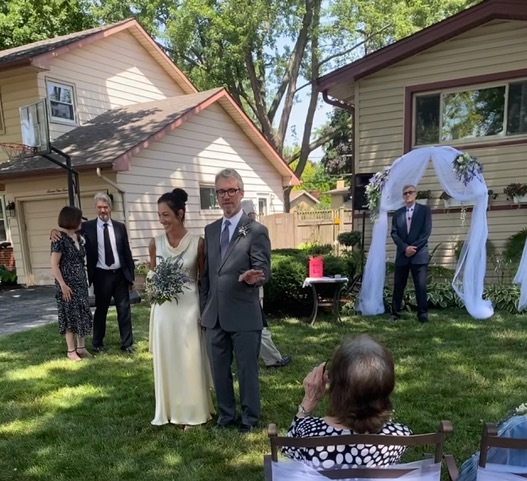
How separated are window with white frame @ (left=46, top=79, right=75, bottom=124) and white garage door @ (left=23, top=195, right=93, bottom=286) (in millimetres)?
2147

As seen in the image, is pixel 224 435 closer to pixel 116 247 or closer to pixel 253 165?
pixel 116 247

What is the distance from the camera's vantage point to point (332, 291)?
6832 mm

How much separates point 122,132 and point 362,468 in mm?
10416

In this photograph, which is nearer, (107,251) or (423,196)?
(107,251)

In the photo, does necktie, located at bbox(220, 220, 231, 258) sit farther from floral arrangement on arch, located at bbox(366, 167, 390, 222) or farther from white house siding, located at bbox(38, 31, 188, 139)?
white house siding, located at bbox(38, 31, 188, 139)

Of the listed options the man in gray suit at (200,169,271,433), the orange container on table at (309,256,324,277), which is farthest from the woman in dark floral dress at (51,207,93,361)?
the orange container on table at (309,256,324,277)

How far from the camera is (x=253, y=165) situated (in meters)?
14.1

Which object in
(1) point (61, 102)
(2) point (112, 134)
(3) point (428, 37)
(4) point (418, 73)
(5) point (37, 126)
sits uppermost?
(3) point (428, 37)

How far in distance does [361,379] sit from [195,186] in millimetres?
10911

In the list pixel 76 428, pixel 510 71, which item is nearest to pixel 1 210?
pixel 76 428

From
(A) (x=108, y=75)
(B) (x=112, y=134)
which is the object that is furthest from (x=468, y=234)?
(A) (x=108, y=75)

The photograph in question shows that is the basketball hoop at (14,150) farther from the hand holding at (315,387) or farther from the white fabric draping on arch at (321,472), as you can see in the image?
the white fabric draping on arch at (321,472)

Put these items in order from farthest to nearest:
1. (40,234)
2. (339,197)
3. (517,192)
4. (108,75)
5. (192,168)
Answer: (339,197) → (108,75) → (192,168) → (40,234) → (517,192)

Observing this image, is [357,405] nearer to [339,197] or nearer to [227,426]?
[227,426]
